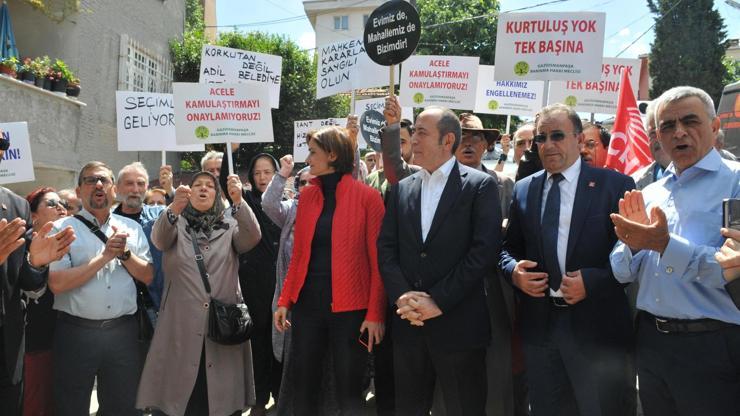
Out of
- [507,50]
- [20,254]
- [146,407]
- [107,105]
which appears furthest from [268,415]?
[107,105]

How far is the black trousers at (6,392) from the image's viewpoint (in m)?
3.04

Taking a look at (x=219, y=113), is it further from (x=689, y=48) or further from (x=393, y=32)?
(x=689, y=48)

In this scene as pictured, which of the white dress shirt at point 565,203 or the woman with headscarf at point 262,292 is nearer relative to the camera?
the white dress shirt at point 565,203

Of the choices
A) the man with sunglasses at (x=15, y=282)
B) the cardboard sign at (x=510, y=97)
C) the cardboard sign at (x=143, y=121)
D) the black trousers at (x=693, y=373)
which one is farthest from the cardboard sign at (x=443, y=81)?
the black trousers at (x=693, y=373)

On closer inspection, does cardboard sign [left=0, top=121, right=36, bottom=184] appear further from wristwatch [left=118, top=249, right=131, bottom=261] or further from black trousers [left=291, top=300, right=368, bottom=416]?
black trousers [left=291, top=300, right=368, bottom=416]

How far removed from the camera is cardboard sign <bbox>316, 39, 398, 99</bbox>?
685 centimetres

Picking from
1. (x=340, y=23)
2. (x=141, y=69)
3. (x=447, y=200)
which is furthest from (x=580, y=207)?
(x=340, y=23)

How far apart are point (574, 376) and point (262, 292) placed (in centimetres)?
256

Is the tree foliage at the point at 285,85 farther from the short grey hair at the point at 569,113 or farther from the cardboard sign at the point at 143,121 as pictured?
the short grey hair at the point at 569,113

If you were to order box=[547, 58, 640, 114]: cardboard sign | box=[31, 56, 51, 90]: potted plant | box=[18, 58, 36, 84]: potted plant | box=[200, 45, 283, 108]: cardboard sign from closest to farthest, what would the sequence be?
box=[200, 45, 283, 108]: cardboard sign → box=[547, 58, 640, 114]: cardboard sign → box=[18, 58, 36, 84]: potted plant → box=[31, 56, 51, 90]: potted plant

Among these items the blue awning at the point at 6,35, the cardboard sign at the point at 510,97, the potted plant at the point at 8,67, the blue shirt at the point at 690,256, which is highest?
the blue awning at the point at 6,35

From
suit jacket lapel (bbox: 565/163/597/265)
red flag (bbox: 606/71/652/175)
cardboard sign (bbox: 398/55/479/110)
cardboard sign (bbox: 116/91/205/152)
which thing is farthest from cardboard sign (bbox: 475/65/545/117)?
suit jacket lapel (bbox: 565/163/597/265)

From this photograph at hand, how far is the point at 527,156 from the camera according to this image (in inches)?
150

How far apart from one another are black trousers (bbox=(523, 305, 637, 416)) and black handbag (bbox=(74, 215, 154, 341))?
Answer: 2.59m
